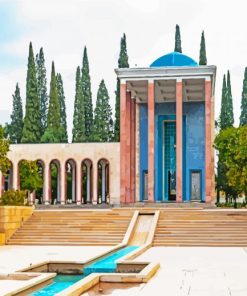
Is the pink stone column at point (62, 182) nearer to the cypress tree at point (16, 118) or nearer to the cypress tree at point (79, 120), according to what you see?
the cypress tree at point (79, 120)

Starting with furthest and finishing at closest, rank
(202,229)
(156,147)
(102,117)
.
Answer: (102,117) < (156,147) < (202,229)

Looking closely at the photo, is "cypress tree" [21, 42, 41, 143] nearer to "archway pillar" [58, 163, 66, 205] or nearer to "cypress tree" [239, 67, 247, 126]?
"archway pillar" [58, 163, 66, 205]

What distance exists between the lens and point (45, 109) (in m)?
61.2

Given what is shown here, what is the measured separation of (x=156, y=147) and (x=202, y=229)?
51.4 feet

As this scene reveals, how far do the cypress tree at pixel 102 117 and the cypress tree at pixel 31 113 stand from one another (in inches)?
220

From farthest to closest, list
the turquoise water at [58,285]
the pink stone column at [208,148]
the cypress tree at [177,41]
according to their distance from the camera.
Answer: the cypress tree at [177,41], the pink stone column at [208,148], the turquoise water at [58,285]

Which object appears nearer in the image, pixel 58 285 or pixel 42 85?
pixel 58 285

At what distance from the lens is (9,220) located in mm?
24141

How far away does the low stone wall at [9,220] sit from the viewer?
77.6ft

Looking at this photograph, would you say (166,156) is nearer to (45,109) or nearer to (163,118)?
(163,118)

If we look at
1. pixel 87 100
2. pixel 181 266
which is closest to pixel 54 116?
pixel 87 100

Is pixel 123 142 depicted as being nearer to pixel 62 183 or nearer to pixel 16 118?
pixel 62 183

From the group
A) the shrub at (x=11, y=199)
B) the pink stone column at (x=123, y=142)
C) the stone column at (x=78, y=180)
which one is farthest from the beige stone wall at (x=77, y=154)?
the shrub at (x=11, y=199)

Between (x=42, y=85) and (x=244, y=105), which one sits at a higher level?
(x=42, y=85)
